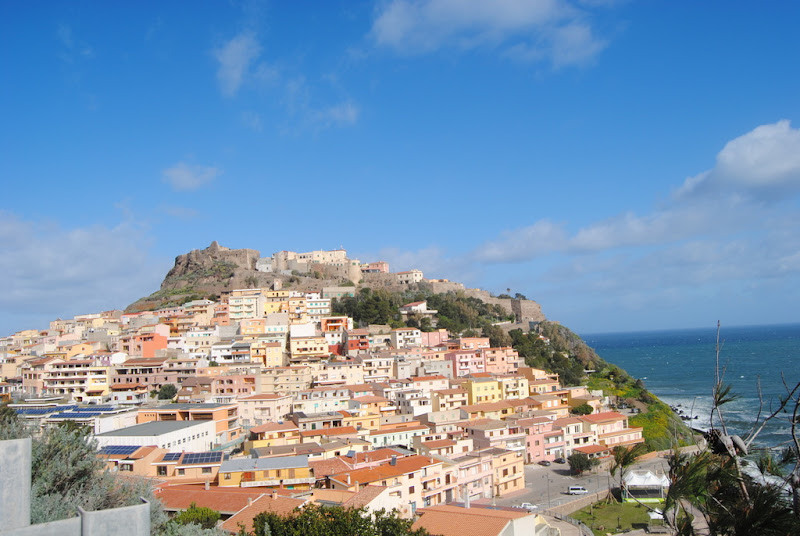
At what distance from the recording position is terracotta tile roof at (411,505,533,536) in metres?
17.4

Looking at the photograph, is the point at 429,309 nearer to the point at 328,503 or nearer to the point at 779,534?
the point at 328,503

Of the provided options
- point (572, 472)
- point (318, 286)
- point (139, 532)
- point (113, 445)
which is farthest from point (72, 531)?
point (318, 286)

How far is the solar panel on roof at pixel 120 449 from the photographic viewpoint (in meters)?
24.0

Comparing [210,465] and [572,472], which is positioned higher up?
[210,465]

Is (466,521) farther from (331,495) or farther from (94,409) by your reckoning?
(94,409)

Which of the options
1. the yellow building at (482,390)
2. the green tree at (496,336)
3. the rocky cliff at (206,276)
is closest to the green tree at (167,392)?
the yellow building at (482,390)

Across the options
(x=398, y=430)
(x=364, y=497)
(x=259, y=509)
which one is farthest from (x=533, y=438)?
(x=259, y=509)

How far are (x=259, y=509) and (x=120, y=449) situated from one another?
966 cm

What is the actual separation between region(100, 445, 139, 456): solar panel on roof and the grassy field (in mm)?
18016

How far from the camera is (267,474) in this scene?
2305 centimetres

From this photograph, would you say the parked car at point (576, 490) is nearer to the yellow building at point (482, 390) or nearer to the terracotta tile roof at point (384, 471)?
the terracotta tile roof at point (384, 471)

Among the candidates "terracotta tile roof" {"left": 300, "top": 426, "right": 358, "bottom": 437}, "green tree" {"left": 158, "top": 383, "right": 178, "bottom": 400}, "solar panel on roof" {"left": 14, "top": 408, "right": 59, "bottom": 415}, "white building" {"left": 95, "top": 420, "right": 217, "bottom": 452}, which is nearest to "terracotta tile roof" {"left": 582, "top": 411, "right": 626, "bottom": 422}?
"terracotta tile roof" {"left": 300, "top": 426, "right": 358, "bottom": 437}

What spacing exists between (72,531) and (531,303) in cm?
8004

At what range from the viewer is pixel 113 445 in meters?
25.8
